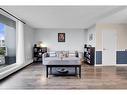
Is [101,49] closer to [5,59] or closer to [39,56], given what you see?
[39,56]

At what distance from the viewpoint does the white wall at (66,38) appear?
35.3ft

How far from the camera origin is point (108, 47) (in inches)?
330

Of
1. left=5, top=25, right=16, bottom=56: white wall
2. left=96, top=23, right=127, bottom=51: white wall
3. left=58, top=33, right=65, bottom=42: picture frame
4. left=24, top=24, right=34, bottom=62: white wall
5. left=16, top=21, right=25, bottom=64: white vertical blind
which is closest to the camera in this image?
Answer: left=5, top=25, right=16, bottom=56: white wall

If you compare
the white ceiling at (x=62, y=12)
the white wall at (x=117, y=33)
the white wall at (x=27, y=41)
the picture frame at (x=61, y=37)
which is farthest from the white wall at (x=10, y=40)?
the white wall at (x=117, y=33)

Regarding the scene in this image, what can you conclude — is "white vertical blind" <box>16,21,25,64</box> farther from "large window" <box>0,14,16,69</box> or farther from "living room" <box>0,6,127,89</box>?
"large window" <box>0,14,16,69</box>

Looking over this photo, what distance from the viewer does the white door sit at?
8.38 meters

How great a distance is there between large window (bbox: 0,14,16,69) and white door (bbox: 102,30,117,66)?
4.38 metres

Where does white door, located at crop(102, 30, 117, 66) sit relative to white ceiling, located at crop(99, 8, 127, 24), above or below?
below

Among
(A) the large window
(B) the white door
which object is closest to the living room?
(B) the white door

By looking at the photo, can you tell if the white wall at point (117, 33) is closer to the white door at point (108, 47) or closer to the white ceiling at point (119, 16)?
the white door at point (108, 47)

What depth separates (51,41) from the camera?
424 inches

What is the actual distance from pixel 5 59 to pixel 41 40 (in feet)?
15.1
